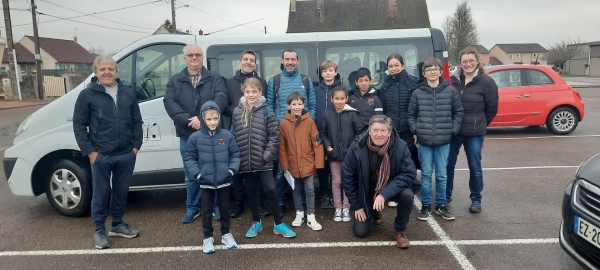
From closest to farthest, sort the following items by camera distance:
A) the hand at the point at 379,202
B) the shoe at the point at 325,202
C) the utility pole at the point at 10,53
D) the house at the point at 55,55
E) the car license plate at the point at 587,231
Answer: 1. the car license plate at the point at 587,231
2. the hand at the point at 379,202
3. the shoe at the point at 325,202
4. the utility pole at the point at 10,53
5. the house at the point at 55,55

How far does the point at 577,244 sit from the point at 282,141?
2.67 m

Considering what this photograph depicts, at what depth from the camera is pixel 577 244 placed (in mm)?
2855

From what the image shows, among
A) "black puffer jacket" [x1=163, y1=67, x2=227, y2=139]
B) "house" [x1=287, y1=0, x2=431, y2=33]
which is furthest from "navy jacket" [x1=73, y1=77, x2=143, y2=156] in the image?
"house" [x1=287, y1=0, x2=431, y2=33]

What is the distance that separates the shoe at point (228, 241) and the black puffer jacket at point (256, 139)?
633 millimetres

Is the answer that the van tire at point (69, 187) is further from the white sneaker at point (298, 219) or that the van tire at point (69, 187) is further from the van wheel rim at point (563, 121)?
the van wheel rim at point (563, 121)

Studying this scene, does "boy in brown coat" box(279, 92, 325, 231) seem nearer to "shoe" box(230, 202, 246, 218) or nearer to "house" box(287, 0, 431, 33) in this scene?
"shoe" box(230, 202, 246, 218)

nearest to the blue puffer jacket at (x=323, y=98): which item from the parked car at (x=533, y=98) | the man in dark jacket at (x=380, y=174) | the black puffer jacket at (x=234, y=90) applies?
the black puffer jacket at (x=234, y=90)

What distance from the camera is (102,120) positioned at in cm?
397

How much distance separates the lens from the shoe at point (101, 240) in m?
4.04

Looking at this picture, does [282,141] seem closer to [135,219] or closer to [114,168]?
[114,168]

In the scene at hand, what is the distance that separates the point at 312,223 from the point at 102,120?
229 cm

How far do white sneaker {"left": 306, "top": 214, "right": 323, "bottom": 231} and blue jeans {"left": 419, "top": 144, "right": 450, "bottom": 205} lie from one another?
1.21 m

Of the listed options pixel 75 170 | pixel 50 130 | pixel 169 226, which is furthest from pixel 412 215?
pixel 50 130

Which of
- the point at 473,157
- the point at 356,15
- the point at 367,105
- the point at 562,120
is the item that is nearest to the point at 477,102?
the point at 473,157
